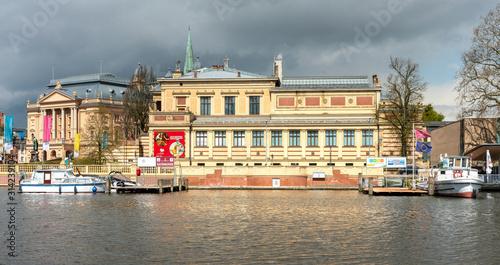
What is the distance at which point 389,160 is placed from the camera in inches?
2876

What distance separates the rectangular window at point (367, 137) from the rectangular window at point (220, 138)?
23.9 m

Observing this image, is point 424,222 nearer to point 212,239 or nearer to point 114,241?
point 212,239

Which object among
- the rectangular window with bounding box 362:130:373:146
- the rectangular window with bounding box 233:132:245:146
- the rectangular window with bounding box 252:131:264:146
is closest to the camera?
the rectangular window with bounding box 362:130:373:146

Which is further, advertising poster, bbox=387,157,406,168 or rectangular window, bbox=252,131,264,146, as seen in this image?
rectangular window, bbox=252,131,264,146

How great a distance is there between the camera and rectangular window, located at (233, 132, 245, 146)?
311 ft

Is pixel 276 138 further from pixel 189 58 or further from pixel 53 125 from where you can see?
pixel 53 125

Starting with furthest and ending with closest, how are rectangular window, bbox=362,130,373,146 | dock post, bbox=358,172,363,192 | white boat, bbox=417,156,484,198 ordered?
rectangular window, bbox=362,130,373,146 < dock post, bbox=358,172,363,192 < white boat, bbox=417,156,484,198

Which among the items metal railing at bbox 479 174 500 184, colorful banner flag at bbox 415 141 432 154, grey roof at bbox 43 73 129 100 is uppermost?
grey roof at bbox 43 73 129 100

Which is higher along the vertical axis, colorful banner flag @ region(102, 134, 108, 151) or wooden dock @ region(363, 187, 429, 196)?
colorful banner flag @ region(102, 134, 108, 151)

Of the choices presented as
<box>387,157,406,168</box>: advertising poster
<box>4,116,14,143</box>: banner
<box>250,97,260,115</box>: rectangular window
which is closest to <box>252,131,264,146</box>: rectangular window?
<box>250,97,260,115</box>: rectangular window

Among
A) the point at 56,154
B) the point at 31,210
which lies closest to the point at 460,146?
the point at 31,210

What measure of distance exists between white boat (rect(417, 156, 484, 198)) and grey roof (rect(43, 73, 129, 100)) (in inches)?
4687

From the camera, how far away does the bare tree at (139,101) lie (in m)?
112

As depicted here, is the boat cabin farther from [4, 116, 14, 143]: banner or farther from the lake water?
[4, 116, 14, 143]: banner
